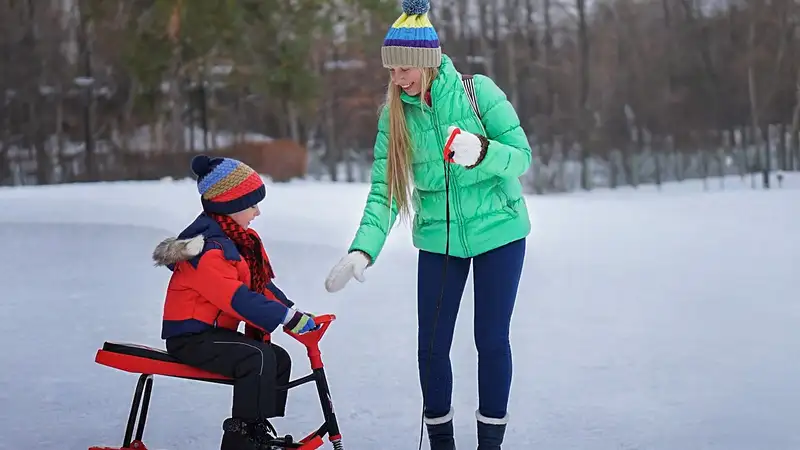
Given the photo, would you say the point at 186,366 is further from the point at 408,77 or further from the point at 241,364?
the point at 408,77

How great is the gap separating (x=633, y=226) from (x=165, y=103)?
5.80m

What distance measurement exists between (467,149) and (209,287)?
693 millimetres

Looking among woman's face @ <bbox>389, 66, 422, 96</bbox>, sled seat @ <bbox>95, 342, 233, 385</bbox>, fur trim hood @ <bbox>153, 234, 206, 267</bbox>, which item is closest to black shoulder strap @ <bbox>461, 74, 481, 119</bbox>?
woman's face @ <bbox>389, 66, 422, 96</bbox>

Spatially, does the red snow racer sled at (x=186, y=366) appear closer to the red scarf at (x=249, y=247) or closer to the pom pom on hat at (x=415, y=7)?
the red scarf at (x=249, y=247)

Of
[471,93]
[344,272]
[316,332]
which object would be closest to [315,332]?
[316,332]

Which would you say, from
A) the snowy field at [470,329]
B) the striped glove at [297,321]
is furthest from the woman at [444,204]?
the snowy field at [470,329]

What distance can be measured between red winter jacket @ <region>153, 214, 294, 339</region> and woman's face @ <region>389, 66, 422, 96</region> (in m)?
0.57

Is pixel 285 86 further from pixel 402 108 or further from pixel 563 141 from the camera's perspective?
pixel 402 108

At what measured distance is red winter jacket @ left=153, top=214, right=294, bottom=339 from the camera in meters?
2.50

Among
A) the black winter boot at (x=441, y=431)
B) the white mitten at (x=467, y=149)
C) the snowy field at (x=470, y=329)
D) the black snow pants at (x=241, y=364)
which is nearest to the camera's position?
the white mitten at (x=467, y=149)

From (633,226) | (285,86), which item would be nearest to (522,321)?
(633,226)

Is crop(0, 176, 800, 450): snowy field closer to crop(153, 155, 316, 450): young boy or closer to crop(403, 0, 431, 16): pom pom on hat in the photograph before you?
crop(153, 155, 316, 450): young boy

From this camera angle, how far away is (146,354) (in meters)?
2.58

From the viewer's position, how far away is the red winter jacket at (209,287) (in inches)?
98.5
